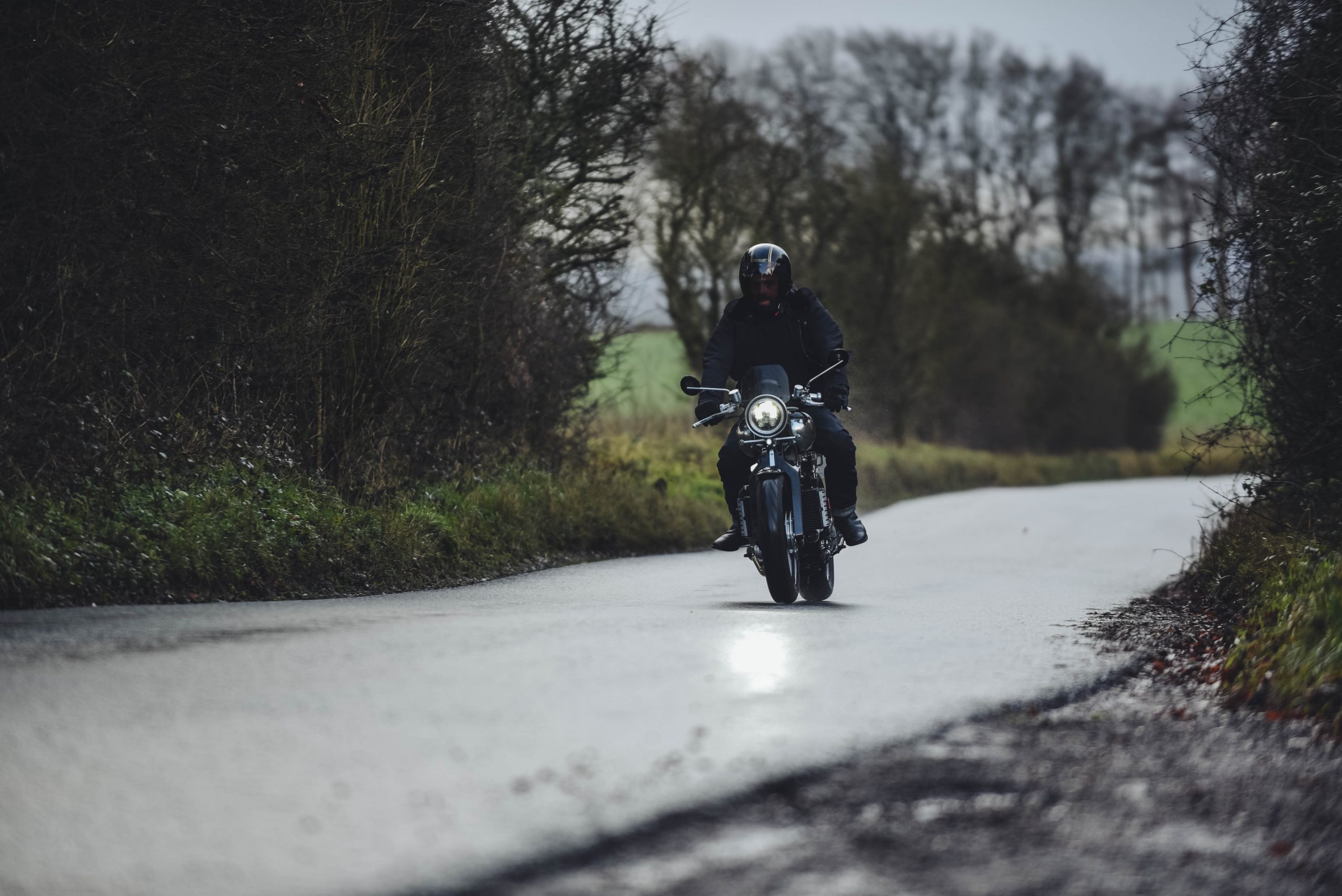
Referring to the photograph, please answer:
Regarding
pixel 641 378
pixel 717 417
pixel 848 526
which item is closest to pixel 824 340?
pixel 717 417

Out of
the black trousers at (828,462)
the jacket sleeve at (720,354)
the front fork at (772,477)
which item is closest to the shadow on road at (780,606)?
the front fork at (772,477)

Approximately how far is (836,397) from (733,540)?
1196mm

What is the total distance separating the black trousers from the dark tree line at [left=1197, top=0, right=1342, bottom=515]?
8.63 ft

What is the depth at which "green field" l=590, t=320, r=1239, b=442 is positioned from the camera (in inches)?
452

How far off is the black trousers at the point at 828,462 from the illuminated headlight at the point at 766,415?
0.33 meters

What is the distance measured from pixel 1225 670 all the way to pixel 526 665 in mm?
3262

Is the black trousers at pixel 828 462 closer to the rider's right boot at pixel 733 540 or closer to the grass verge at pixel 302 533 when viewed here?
the rider's right boot at pixel 733 540

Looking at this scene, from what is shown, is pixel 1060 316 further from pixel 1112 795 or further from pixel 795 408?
pixel 1112 795

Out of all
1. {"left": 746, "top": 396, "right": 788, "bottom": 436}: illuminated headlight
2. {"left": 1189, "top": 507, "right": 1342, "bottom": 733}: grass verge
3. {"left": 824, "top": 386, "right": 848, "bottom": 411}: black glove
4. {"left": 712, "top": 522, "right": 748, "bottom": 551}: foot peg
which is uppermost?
{"left": 824, "top": 386, "right": 848, "bottom": 411}: black glove

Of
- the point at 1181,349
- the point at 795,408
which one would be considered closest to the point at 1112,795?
the point at 795,408

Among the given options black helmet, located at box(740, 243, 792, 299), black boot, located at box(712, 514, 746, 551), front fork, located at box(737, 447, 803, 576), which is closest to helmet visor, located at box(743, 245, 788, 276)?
black helmet, located at box(740, 243, 792, 299)

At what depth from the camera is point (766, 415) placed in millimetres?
10234

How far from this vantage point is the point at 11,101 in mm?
9898

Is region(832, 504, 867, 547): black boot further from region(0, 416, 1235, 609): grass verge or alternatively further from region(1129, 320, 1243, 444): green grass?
region(0, 416, 1235, 609): grass verge
